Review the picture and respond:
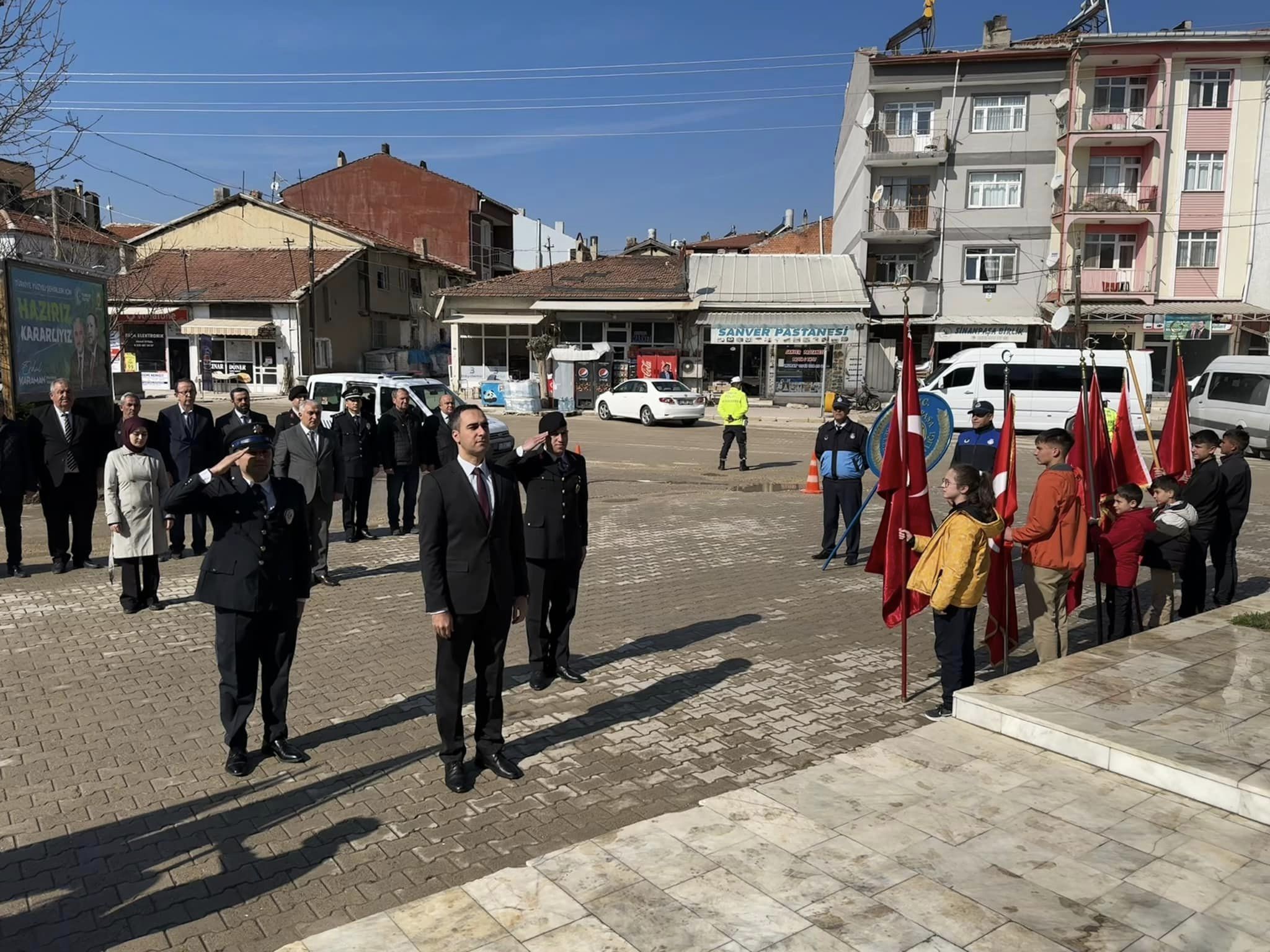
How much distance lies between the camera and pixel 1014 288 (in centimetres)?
3631

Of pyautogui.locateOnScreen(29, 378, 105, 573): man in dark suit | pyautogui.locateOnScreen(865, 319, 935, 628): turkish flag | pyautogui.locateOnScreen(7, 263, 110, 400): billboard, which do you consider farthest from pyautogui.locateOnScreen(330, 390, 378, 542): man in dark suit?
pyautogui.locateOnScreen(865, 319, 935, 628): turkish flag

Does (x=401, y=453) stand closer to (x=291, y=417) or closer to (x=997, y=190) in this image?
(x=291, y=417)

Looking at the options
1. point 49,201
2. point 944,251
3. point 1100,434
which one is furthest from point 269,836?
point 944,251

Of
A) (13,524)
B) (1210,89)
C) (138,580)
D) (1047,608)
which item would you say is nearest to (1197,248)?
(1210,89)

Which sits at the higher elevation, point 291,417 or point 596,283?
point 596,283

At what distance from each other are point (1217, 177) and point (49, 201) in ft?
122

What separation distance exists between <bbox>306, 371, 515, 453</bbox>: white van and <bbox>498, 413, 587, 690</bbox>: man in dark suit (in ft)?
33.6

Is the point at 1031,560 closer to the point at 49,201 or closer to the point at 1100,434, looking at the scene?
the point at 1100,434

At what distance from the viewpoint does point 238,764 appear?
201 inches

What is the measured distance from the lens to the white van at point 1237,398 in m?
22.2

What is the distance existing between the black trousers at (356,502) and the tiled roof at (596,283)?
25.9 meters

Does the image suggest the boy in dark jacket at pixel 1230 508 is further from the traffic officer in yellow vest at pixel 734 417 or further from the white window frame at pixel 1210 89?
the white window frame at pixel 1210 89

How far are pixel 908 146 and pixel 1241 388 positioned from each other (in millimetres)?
17750

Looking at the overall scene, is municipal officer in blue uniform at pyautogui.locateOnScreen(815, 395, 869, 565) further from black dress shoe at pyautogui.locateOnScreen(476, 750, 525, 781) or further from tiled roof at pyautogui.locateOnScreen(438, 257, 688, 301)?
tiled roof at pyautogui.locateOnScreen(438, 257, 688, 301)
